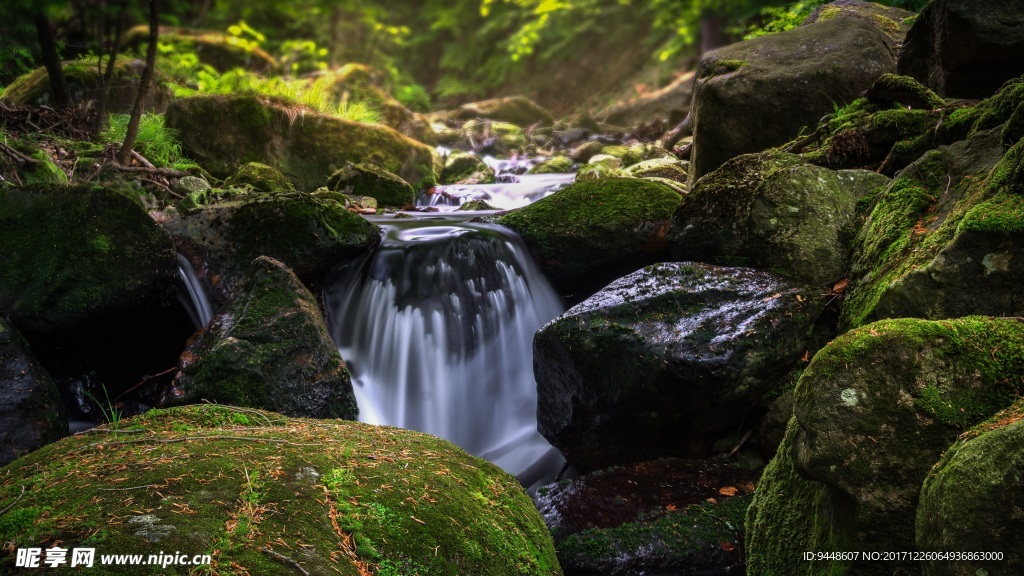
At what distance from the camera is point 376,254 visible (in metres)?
6.15

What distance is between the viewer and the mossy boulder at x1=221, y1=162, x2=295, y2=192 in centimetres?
768

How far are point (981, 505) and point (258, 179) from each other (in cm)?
776

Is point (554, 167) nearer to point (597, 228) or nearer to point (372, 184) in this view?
point (372, 184)

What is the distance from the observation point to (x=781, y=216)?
4.42 meters

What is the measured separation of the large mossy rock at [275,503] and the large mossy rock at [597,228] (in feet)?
11.3

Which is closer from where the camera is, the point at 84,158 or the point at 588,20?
the point at 84,158

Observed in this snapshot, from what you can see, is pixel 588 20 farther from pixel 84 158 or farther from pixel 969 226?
pixel 969 226

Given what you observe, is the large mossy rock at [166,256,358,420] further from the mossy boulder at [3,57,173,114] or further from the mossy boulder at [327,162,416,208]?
the mossy boulder at [3,57,173,114]

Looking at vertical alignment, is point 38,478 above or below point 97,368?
above

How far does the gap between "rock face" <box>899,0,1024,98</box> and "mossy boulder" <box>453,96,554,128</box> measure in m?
13.8

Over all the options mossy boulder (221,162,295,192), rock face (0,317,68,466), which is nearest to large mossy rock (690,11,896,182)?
mossy boulder (221,162,295,192)

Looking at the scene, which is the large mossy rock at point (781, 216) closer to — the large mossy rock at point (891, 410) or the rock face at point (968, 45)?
the rock face at point (968, 45)

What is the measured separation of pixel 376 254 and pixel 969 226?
4.77 meters

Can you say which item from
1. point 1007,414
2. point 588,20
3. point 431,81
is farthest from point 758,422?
point 431,81
